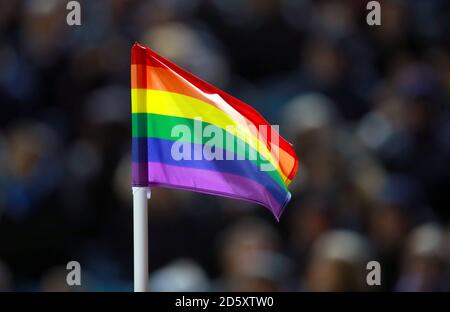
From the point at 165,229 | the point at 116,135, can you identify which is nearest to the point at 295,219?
the point at 165,229

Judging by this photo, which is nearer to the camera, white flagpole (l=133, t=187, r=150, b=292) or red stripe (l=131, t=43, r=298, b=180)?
white flagpole (l=133, t=187, r=150, b=292)

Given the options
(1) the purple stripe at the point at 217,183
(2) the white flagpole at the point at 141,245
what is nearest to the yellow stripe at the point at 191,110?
(1) the purple stripe at the point at 217,183

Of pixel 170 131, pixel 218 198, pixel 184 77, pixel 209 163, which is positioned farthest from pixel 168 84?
pixel 218 198

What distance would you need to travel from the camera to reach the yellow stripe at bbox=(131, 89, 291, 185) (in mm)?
4066

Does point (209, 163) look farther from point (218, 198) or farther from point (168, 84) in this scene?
point (218, 198)

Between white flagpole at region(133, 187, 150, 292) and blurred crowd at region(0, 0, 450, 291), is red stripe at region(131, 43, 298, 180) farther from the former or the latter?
blurred crowd at region(0, 0, 450, 291)

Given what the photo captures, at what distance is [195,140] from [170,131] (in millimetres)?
108

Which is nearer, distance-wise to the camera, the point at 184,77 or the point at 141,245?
the point at 141,245

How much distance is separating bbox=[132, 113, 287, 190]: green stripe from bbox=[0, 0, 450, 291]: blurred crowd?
162 cm

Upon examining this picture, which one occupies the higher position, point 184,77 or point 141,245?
point 184,77

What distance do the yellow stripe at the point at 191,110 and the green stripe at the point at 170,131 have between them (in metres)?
0.02

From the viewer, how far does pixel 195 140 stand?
4.12 metres

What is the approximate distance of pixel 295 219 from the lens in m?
5.79

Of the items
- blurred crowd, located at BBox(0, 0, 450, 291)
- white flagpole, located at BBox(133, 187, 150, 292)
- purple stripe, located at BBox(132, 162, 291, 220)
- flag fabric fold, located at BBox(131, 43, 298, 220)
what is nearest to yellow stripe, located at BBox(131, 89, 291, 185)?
flag fabric fold, located at BBox(131, 43, 298, 220)
